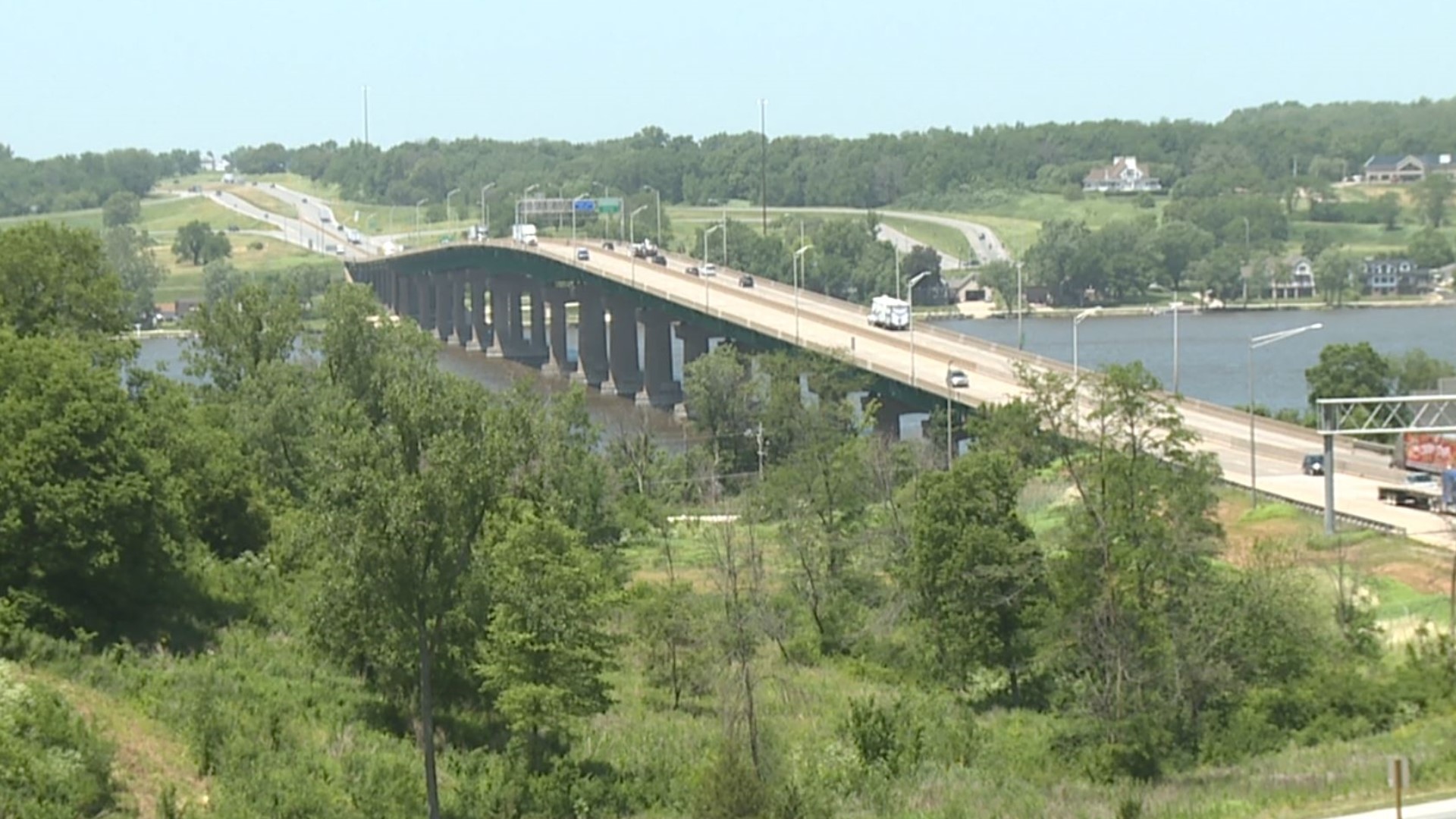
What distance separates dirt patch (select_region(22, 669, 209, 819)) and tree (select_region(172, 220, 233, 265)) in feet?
525

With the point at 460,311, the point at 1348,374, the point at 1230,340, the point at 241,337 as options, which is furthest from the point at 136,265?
the point at 241,337

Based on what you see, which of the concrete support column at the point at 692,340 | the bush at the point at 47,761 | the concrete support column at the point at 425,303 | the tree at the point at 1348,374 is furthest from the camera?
the concrete support column at the point at 425,303

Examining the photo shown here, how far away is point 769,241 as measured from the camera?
6280 inches

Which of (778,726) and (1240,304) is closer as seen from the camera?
(778,726)

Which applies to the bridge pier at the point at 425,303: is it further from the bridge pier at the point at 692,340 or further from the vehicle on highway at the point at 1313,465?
the vehicle on highway at the point at 1313,465

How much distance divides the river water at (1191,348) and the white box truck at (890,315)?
416cm

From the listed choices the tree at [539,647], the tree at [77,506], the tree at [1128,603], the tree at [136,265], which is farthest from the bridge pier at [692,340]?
the tree at [539,647]

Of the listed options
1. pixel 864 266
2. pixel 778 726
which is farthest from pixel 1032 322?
pixel 778 726

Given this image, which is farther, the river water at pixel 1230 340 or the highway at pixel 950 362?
the river water at pixel 1230 340

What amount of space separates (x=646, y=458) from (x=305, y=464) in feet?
57.4

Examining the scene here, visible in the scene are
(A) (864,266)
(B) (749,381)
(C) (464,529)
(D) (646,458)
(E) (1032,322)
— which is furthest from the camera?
(A) (864,266)

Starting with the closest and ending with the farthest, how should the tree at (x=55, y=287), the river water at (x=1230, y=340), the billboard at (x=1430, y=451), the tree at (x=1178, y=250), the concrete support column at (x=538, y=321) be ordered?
1. the tree at (x=55, y=287)
2. the billboard at (x=1430, y=451)
3. the river water at (x=1230, y=340)
4. the concrete support column at (x=538, y=321)
5. the tree at (x=1178, y=250)

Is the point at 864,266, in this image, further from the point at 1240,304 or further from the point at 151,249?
the point at 151,249

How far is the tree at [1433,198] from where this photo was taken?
187625 mm
